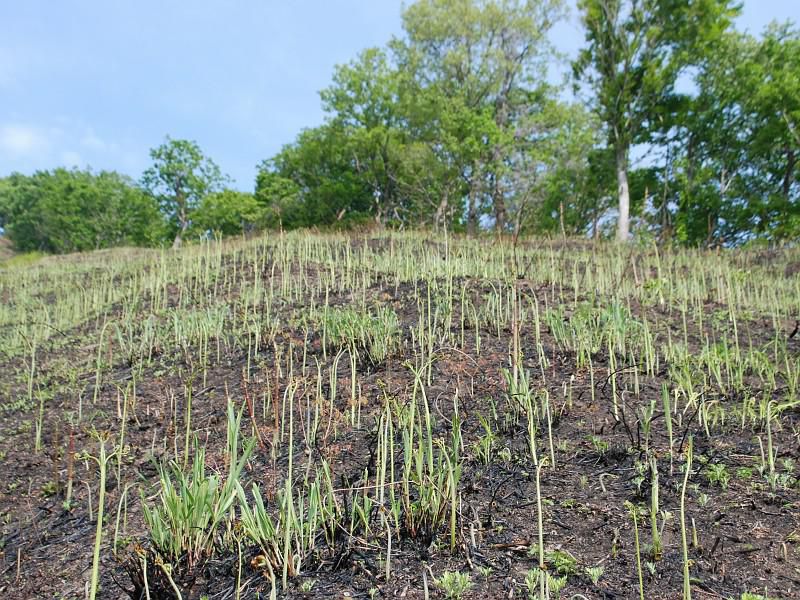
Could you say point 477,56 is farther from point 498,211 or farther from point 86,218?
→ point 86,218

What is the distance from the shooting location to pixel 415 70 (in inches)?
950

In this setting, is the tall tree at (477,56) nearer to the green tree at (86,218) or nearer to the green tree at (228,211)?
the green tree at (228,211)

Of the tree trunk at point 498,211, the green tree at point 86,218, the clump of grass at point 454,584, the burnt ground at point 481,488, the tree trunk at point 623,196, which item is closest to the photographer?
the clump of grass at point 454,584

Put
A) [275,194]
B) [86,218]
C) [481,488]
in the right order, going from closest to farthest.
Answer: [481,488] → [275,194] → [86,218]

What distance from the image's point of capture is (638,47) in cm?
1678

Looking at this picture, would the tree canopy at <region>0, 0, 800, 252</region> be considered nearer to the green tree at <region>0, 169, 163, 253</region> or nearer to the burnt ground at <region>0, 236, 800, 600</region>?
the burnt ground at <region>0, 236, 800, 600</region>

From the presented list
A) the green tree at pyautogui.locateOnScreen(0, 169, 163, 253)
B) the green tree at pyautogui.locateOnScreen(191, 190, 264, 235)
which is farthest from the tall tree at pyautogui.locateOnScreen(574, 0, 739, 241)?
the green tree at pyautogui.locateOnScreen(0, 169, 163, 253)

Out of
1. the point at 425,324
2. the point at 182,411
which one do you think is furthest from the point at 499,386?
the point at 182,411

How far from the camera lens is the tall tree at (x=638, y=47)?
54.6 feet

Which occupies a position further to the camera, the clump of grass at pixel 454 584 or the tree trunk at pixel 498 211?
the tree trunk at pixel 498 211

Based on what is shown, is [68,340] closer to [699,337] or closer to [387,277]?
[387,277]

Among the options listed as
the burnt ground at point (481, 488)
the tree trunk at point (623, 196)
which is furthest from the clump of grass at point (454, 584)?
the tree trunk at point (623, 196)

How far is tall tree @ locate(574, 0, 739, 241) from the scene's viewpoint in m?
16.7

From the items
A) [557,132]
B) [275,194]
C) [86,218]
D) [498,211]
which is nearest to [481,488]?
[498,211]
